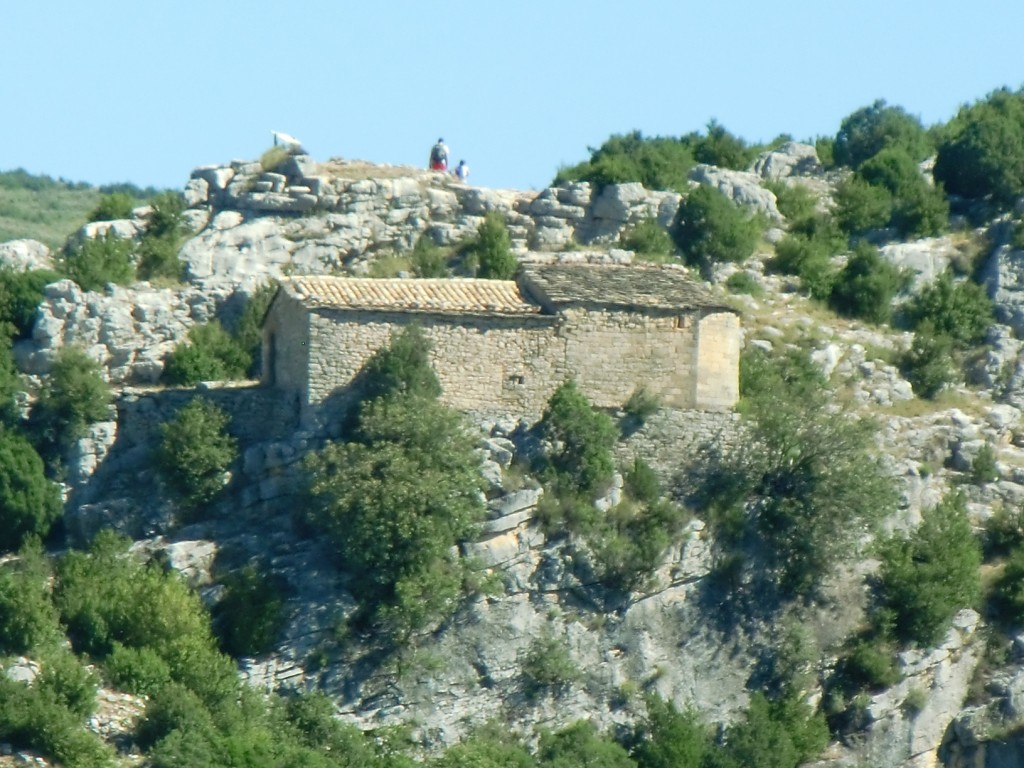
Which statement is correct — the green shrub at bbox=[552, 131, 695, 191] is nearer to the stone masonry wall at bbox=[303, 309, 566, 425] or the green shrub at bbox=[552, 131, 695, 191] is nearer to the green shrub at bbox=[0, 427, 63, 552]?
the stone masonry wall at bbox=[303, 309, 566, 425]

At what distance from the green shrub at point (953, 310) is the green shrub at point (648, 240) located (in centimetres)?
433

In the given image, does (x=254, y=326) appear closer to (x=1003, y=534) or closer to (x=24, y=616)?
(x=24, y=616)

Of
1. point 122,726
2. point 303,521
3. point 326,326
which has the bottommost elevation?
point 122,726

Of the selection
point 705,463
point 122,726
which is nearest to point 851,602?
point 705,463

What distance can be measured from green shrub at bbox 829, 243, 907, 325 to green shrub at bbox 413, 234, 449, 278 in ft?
22.2

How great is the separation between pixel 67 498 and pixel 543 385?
719cm

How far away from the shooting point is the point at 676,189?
50969mm

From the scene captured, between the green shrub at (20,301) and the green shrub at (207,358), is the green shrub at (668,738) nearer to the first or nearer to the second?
the green shrub at (207,358)

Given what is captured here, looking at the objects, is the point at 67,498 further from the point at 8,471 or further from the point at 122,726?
the point at 122,726

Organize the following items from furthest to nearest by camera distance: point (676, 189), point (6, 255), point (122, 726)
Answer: point (676, 189), point (6, 255), point (122, 726)

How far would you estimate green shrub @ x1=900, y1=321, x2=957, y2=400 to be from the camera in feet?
155

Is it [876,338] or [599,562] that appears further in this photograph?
[876,338]

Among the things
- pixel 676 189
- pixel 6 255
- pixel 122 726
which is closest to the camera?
pixel 122 726

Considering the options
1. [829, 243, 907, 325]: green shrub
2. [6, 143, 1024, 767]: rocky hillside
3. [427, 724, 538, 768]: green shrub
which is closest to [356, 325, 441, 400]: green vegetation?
[6, 143, 1024, 767]: rocky hillside
